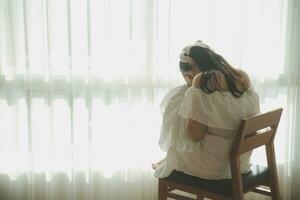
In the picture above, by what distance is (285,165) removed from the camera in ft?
8.22

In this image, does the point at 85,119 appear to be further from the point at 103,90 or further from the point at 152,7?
the point at 152,7

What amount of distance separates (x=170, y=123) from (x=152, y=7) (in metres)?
0.73

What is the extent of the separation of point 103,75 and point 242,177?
3.12ft

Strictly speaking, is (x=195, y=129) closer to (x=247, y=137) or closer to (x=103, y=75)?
(x=247, y=137)

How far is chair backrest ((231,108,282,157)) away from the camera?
1.66 m

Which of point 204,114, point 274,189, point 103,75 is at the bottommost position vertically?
point 274,189

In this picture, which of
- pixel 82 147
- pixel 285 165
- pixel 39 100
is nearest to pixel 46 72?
pixel 39 100

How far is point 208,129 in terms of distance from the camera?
180 cm

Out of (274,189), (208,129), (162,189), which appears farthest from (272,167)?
(162,189)

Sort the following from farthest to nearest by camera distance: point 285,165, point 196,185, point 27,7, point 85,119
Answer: point 285,165 → point 85,119 → point 27,7 → point 196,185

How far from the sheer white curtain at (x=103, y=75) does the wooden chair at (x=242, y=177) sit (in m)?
0.49

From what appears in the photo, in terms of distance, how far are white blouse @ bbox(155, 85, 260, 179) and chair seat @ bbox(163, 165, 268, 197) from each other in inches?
1.0

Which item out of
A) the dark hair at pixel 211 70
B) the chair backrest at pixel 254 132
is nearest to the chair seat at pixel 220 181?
the chair backrest at pixel 254 132

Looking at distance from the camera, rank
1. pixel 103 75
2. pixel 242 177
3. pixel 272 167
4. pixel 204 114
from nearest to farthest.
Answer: pixel 204 114 → pixel 242 177 → pixel 272 167 → pixel 103 75
